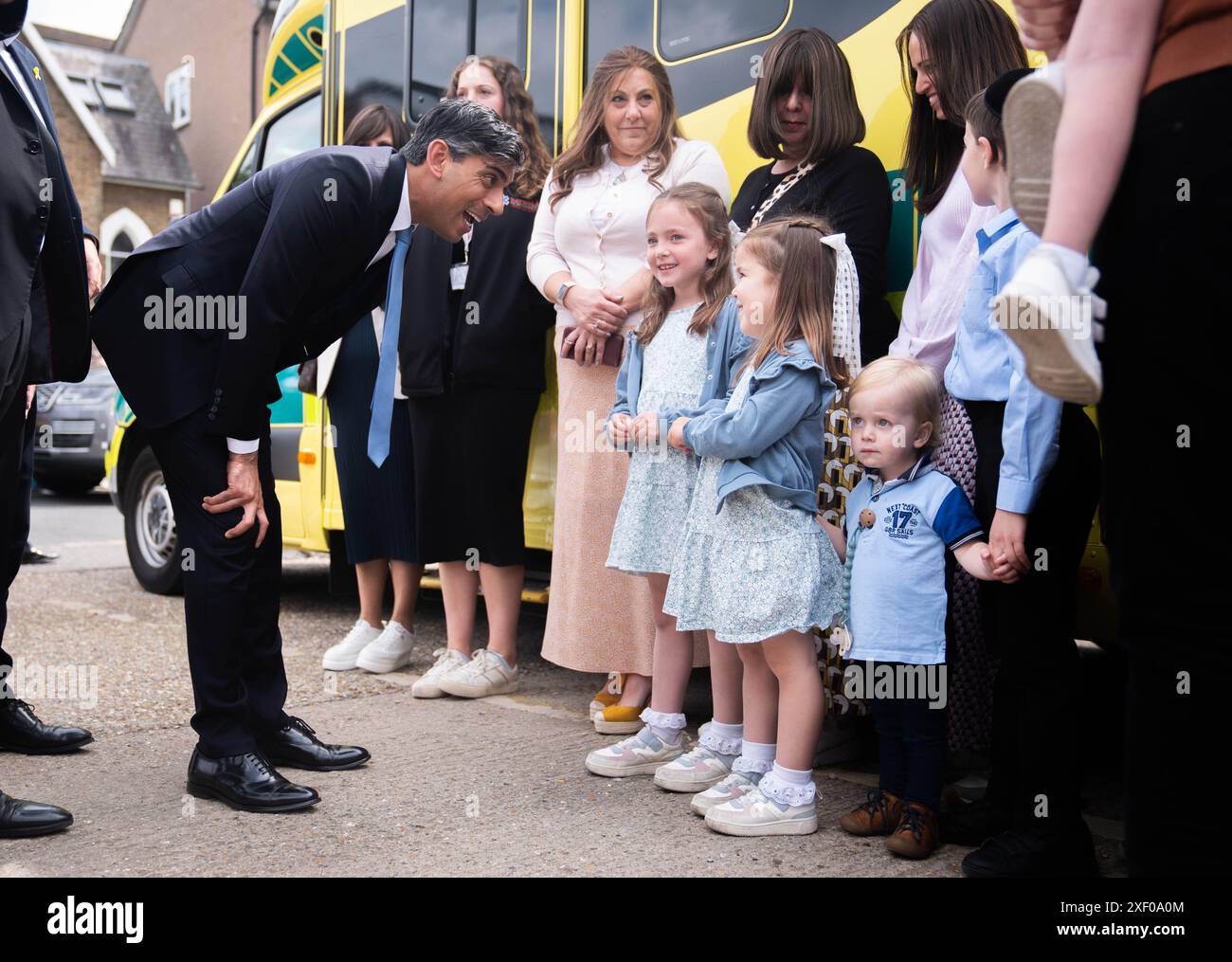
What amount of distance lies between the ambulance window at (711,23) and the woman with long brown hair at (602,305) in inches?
9.8

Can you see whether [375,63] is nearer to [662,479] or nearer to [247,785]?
[662,479]

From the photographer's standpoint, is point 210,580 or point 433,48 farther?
point 433,48

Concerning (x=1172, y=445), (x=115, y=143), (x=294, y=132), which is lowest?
(x=1172, y=445)

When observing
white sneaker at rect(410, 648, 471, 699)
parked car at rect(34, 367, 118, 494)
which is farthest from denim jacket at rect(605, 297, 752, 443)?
parked car at rect(34, 367, 118, 494)

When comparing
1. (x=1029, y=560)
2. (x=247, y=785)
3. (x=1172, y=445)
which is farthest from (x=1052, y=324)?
(x=247, y=785)

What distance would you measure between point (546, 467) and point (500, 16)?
1.81m

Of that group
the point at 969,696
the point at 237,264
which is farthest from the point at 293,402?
the point at 969,696

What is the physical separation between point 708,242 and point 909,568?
1180mm

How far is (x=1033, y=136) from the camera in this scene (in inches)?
64.2

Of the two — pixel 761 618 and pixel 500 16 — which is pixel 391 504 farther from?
pixel 761 618

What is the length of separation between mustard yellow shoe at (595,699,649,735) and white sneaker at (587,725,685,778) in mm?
352

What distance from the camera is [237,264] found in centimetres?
320

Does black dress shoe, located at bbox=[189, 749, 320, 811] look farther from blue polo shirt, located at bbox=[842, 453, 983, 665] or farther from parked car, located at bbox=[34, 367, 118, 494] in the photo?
parked car, located at bbox=[34, 367, 118, 494]
